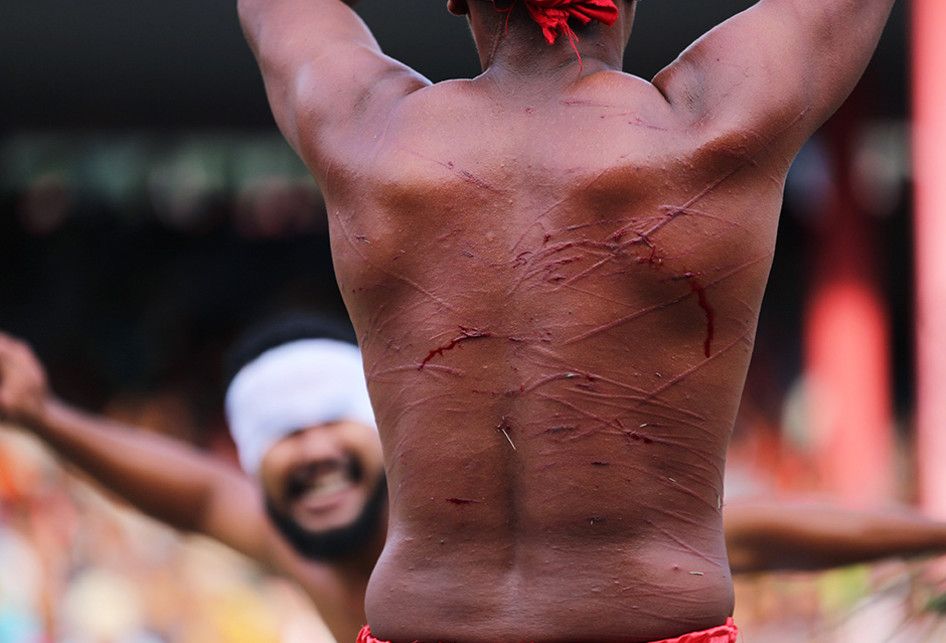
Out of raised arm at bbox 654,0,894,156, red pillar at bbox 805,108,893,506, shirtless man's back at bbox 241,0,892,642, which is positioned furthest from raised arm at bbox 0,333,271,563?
red pillar at bbox 805,108,893,506

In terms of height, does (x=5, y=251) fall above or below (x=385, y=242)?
below

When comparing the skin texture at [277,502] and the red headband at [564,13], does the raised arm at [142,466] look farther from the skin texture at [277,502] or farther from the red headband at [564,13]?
the red headband at [564,13]

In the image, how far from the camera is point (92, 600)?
524 centimetres

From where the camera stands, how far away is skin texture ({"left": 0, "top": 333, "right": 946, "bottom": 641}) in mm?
2826

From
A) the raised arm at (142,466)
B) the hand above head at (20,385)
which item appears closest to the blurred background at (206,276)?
the raised arm at (142,466)

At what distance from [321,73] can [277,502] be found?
1.81m

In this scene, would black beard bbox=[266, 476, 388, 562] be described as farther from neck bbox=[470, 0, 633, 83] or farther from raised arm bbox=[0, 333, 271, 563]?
neck bbox=[470, 0, 633, 83]

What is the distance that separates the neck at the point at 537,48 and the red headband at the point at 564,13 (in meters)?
0.02

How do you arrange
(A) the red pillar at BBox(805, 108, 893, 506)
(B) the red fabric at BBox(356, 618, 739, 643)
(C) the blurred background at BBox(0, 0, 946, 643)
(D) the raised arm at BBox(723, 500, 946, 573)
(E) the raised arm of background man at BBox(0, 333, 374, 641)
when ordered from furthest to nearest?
1. (A) the red pillar at BBox(805, 108, 893, 506)
2. (C) the blurred background at BBox(0, 0, 946, 643)
3. (E) the raised arm of background man at BBox(0, 333, 374, 641)
4. (D) the raised arm at BBox(723, 500, 946, 573)
5. (B) the red fabric at BBox(356, 618, 739, 643)

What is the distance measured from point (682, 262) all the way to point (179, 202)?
10.4m

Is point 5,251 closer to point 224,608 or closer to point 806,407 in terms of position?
point 806,407

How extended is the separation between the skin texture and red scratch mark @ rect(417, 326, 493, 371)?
127cm

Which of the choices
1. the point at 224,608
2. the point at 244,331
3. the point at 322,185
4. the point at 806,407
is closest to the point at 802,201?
the point at 806,407

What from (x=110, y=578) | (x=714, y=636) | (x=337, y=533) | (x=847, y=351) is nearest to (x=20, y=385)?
(x=337, y=533)
